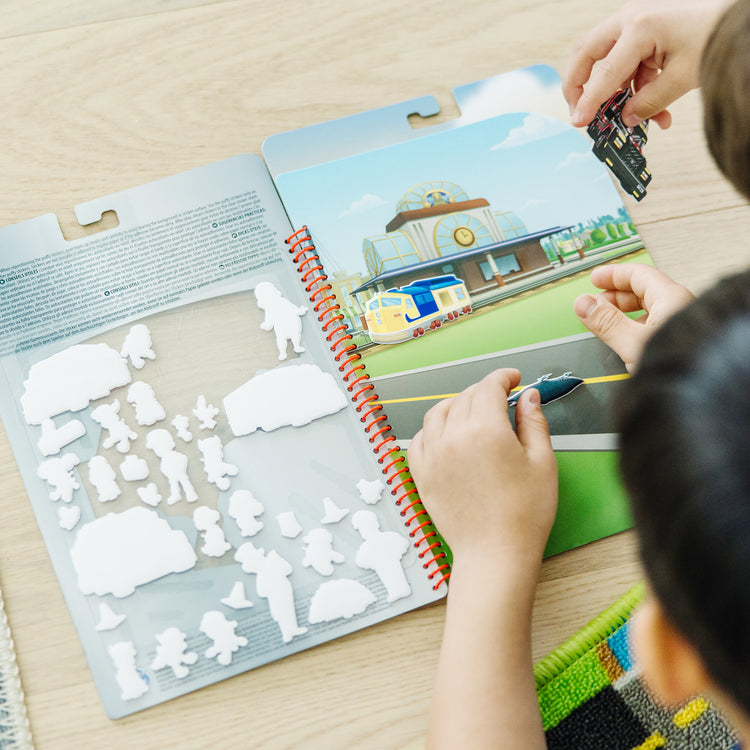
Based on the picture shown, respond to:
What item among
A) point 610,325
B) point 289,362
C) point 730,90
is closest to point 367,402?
point 289,362

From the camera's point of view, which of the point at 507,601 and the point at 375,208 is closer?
the point at 507,601

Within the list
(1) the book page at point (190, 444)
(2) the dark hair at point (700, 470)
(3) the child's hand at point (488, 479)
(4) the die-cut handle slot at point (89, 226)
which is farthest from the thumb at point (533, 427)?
(4) the die-cut handle slot at point (89, 226)

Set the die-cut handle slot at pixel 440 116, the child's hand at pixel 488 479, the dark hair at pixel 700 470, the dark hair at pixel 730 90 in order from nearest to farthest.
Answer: the dark hair at pixel 700 470
the dark hair at pixel 730 90
the child's hand at pixel 488 479
the die-cut handle slot at pixel 440 116

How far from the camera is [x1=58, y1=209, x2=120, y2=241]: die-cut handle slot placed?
52cm

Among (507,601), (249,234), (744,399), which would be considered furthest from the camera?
(249,234)

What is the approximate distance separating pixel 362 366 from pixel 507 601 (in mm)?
191

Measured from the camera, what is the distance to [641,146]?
56 cm

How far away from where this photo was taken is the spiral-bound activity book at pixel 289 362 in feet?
1.47

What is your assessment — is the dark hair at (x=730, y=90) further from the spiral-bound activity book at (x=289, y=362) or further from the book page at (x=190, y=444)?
the book page at (x=190, y=444)

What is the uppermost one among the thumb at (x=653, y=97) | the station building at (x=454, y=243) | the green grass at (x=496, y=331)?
the thumb at (x=653, y=97)

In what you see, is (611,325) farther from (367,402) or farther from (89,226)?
(89,226)

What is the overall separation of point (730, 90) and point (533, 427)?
231mm

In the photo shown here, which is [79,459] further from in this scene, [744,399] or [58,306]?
[744,399]

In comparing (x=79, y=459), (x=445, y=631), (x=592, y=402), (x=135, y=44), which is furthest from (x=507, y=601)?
(x=135, y=44)
